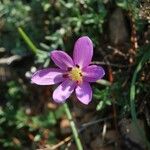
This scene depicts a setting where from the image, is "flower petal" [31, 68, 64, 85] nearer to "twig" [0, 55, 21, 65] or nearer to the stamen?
the stamen

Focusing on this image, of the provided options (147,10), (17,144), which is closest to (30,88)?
(17,144)

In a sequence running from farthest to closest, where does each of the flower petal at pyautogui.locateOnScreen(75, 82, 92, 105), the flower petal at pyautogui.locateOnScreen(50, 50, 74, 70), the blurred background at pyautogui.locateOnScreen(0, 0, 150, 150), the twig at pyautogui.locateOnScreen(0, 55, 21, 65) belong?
1. the twig at pyautogui.locateOnScreen(0, 55, 21, 65)
2. the blurred background at pyautogui.locateOnScreen(0, 0, 150, 150)
3. the flower petal at pyautogui.locateOnScreen(50, 50, 74, 70)
4. the flower petal at pyautogui.locateOnScreen(75, 82, 92, 105)

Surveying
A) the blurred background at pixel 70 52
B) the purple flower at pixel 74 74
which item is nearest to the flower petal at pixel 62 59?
the purple flower at pixel 74 74

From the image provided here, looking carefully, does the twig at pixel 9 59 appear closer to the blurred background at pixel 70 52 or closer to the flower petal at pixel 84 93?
the blurred background at pixel 70 52

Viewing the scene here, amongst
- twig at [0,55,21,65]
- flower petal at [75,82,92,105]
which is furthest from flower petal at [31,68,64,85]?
twig at [0,55,21,65]

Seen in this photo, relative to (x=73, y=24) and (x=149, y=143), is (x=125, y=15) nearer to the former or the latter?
(x=73, y=24)

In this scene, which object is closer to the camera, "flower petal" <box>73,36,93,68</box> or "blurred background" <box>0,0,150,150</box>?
"flower petal" <box>73,36,93,68</box>

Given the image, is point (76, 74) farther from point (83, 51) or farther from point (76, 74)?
point (83, 51)

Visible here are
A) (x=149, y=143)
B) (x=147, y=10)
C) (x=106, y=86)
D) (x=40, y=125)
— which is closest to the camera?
(x=147, y=10)
